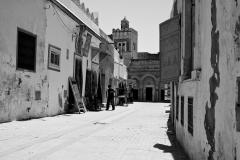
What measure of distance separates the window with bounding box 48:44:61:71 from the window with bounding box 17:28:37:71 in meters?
1.52

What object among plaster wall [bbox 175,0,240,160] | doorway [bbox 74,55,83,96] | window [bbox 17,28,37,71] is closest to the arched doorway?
doorway [bbox 74,55,83,96]

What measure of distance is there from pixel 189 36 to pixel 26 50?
664 centimetres

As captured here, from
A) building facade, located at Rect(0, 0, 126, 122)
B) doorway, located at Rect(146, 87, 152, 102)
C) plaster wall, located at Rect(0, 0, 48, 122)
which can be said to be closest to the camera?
plaster wall, located at Rect(0, 0, 48, 122)

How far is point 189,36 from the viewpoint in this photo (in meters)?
6.13

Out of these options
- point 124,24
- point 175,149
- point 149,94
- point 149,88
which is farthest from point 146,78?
point 175,149

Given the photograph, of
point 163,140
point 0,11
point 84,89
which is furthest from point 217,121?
point 84,89

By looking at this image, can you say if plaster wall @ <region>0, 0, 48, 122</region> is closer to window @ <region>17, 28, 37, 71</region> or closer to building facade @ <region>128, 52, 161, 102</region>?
window @ <region>17, 28, 37, 71</region>

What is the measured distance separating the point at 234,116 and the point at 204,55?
164 centimetres

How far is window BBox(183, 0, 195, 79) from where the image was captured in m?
5.94

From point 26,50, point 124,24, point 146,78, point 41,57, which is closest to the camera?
point 26,50

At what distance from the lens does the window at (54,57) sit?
12.7 metres

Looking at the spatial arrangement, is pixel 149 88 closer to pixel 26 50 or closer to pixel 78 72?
pixel 78 72

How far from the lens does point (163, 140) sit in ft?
23.6

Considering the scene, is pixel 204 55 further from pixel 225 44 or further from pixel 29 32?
pixel 29 32
